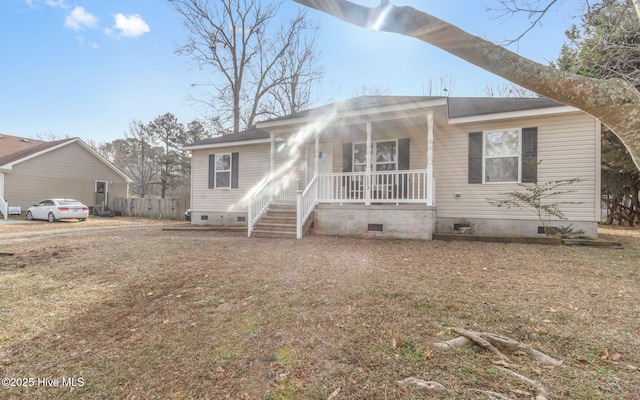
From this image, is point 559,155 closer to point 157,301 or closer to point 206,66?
point 157,301

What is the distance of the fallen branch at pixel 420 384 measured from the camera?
5.70 feet

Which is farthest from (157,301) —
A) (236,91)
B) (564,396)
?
(236,91)

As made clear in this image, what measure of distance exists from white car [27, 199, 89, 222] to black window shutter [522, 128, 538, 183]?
19.5 m

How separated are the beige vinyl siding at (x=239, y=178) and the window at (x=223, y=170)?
6.2 inches

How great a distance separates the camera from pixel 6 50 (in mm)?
12367

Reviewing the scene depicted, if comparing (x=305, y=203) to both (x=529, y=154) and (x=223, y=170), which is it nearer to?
(x=223, y=170)

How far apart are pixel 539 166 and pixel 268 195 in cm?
760

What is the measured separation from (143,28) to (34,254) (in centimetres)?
936

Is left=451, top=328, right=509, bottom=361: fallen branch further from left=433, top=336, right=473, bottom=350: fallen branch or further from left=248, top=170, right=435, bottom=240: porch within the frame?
left=248, top=170, right=435, bottom=240: porch

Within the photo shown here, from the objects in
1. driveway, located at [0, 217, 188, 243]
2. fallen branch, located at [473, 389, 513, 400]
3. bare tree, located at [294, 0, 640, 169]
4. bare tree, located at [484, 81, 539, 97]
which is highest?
bare tree, located at [484, 81, 539, 97]

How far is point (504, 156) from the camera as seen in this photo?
26.2 ft

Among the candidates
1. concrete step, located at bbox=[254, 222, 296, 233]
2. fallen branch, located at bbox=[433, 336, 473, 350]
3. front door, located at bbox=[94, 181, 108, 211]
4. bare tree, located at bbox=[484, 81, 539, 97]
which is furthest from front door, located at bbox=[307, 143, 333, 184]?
front door, located at bbox=[94, 181, 108, 211]

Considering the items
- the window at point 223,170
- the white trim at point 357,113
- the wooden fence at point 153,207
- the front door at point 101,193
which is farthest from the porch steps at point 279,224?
the front door at point 101,193

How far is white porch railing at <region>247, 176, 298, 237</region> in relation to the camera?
865 centimetres
